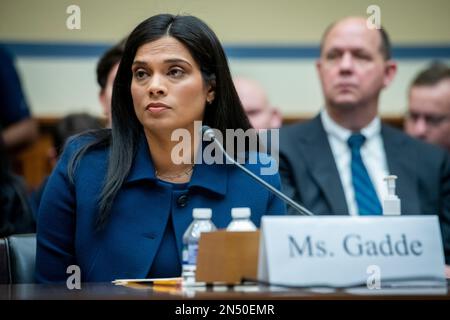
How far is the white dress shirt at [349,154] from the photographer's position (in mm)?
3881

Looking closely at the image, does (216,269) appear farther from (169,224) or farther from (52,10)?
(52,10)

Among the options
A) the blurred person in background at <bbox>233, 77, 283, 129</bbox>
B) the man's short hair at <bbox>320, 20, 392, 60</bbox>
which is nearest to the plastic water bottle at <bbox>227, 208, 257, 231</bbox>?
the man's short hair at <bbox>320, 20, 392, 60</bbox>

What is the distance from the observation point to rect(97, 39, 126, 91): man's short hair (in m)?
3.94

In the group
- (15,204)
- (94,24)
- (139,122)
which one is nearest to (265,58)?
(94,24)

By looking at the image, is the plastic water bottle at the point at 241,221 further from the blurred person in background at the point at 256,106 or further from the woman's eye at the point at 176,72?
the blurred person in background at the point at 256,106

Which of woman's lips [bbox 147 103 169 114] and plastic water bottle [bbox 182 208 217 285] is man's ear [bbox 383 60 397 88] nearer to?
woman's lips [bbox 147 103 169 114]

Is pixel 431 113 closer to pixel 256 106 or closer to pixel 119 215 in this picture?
pixel 256 106

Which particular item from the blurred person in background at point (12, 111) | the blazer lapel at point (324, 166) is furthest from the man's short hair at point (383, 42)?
A: the blurred person in background at point (12, 111)

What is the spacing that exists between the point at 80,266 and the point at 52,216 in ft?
0.55

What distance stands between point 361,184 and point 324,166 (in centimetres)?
17

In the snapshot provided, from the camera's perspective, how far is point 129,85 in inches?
111

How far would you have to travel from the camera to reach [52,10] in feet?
21.4

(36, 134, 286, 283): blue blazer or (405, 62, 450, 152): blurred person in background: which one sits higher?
(405, 62, 450, 152): blurred person in background

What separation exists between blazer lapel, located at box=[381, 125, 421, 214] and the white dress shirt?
3 cm
